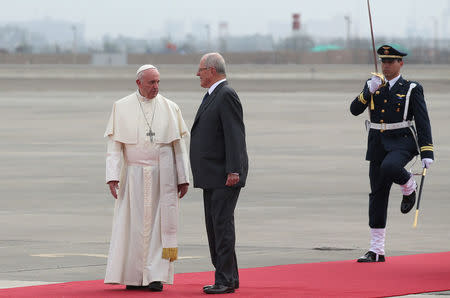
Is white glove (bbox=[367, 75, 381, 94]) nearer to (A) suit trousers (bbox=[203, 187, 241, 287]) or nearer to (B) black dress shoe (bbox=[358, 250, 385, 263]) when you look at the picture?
(B) black dress shoe (bbox=[358, 250, 385, 263])

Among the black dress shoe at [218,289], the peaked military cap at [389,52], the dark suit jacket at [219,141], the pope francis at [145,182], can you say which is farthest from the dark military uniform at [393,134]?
the black dress shoe at [218,289]

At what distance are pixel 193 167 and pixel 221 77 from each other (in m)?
0.72

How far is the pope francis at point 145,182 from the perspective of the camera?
364 inches

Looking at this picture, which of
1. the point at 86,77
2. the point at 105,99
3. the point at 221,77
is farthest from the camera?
the point at 86,77

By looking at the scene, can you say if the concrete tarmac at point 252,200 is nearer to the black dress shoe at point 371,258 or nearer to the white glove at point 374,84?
the black dress shoe at point 371,258

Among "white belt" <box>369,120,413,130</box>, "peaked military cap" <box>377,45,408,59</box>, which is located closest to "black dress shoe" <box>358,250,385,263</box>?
"white belt" <box>369,120,413,130</box>

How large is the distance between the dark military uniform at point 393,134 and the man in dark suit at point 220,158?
1745mm

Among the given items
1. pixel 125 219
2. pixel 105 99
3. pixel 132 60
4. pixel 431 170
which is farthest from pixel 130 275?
pixel 132 60

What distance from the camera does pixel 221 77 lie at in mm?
9227

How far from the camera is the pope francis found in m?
9.24

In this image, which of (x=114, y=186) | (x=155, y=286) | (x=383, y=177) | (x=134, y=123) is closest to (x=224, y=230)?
(x=155, y=286)

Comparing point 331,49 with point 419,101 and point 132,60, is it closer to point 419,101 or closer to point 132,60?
point 132,60

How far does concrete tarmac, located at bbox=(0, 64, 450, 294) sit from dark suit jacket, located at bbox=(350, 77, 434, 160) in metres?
1.30

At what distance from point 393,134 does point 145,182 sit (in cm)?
241
